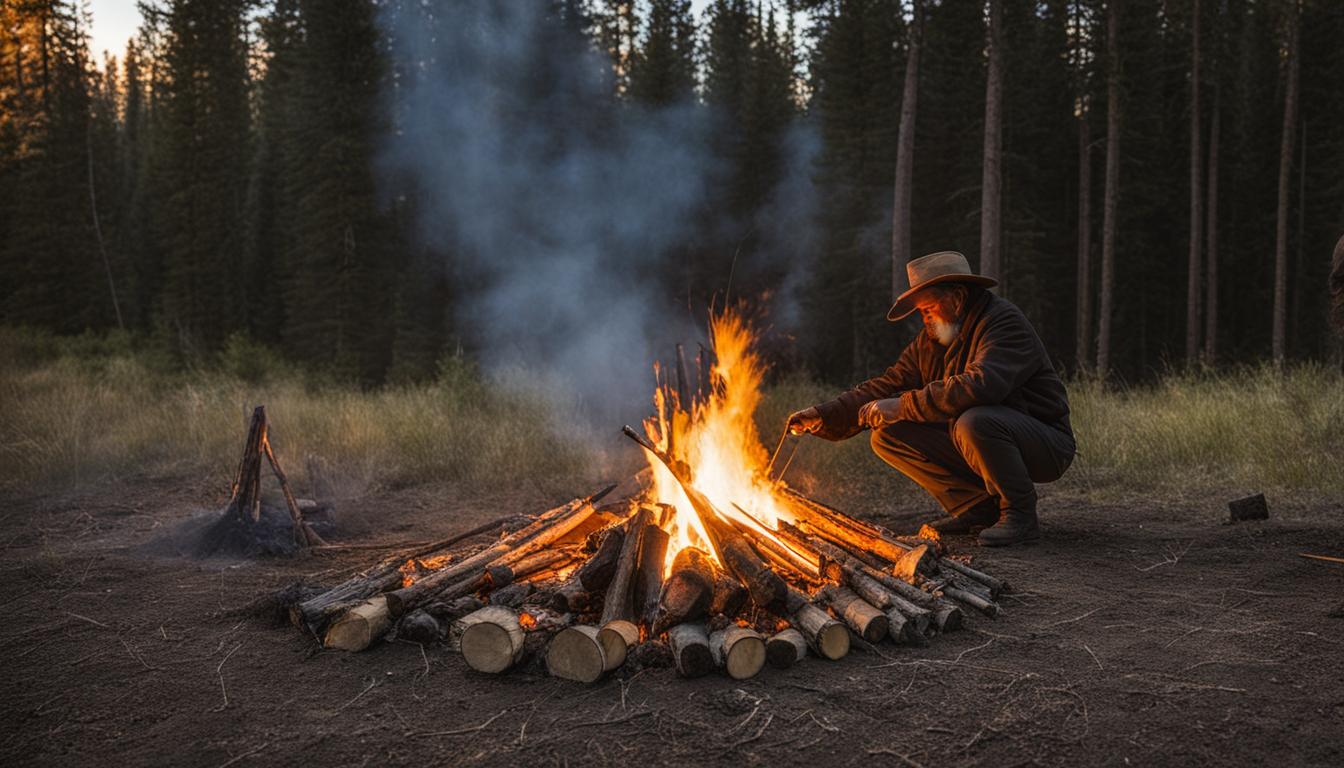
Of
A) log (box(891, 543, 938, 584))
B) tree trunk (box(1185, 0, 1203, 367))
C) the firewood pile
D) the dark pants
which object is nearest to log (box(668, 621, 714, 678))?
the firewood pile

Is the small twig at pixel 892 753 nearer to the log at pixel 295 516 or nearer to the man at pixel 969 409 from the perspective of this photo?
the man at pixel 969 409

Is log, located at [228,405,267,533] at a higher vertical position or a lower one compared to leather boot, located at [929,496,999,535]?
higher

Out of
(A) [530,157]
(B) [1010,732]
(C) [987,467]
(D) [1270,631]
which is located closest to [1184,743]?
(B) [1010,732]

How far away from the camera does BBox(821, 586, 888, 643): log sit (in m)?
2.99

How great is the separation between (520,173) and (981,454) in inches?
630

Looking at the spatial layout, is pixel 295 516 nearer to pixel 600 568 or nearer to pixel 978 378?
pixel 600 568

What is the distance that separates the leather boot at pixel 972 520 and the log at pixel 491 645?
298cm

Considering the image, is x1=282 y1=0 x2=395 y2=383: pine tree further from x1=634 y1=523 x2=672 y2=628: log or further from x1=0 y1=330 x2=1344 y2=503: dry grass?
x1=634 y1=523 x2=672 y2=628: log

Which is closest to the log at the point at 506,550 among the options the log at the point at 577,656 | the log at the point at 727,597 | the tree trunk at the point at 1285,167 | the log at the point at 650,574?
the log at the point at 650,574

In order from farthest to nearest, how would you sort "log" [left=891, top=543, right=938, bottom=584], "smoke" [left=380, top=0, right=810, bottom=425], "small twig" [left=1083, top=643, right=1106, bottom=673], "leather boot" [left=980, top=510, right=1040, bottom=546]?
"smoke" [left=380, top=0, right=810, bottom=425]
"leather boot" [left=980, top=510, right=1040, bottom=546]
"log" [left=891, top=543, right=938, bottom=584]
"small twig" [left=1083, top=643, right=1106, bottom=673]

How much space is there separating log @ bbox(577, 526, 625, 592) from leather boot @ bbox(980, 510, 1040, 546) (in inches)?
92.1

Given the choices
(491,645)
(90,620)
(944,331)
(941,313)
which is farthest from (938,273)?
(90,620)

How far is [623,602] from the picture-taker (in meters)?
3.09

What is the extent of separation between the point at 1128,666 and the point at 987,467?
5.48ft
